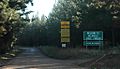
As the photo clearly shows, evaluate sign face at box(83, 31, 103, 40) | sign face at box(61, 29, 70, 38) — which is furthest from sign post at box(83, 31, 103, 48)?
sign face at box(61, 29, 70, 38)

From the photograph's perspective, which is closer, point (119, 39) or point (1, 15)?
point (1, 15)

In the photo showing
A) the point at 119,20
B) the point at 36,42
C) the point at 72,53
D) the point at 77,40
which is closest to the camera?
the point at 72,53

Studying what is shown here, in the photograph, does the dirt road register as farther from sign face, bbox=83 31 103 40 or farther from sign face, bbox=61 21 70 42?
sign face, bbox=61 21 70 42

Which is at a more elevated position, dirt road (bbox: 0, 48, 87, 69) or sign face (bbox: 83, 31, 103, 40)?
sign face (bbox: 83, 31, 103, 40)

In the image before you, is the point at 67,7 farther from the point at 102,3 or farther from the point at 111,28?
the point at 102,3

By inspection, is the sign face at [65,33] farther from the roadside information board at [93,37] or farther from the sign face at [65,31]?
the roadside information board at [93,37]

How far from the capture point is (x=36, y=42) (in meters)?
148

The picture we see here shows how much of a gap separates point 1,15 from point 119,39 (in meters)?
31.5

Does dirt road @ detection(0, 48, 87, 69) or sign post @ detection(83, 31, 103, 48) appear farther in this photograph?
sign post @ detection(83, 31, 103, 48)

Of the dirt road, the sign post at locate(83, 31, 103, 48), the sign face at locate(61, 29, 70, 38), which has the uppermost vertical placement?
the sign face at locate(61, 29, 70, 38)

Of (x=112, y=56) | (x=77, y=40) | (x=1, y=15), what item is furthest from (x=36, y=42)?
(x=112, y=56)

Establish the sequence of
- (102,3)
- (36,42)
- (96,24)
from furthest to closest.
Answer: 1. (36,42)
2. (96,24)
3. (102,3)

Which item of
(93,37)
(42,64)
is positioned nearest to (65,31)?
(93,37)

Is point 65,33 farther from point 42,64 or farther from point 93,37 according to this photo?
point 42,64
